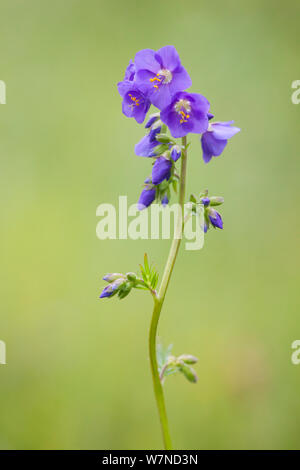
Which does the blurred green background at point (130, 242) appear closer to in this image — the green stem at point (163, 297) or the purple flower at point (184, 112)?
the green stem at point (163, 297)

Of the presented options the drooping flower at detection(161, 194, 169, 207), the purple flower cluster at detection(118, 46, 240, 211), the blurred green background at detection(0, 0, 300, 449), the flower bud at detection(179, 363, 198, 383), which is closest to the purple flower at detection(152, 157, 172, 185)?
the purple flower cluster at detection(118, 46, 240, 211)

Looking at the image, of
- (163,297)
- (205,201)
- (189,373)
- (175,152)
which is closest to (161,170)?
(175,152)

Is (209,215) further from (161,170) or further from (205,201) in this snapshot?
(161,170)

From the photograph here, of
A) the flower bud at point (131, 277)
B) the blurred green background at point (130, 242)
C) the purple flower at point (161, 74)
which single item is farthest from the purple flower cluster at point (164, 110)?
the blurred green background at point (130, 242)

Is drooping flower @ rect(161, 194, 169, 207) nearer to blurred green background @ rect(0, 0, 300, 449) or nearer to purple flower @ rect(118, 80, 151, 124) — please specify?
purple flower @ rect(118, 80, 151, 124)

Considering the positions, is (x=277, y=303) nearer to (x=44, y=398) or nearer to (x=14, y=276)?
(x=44, y=398)
